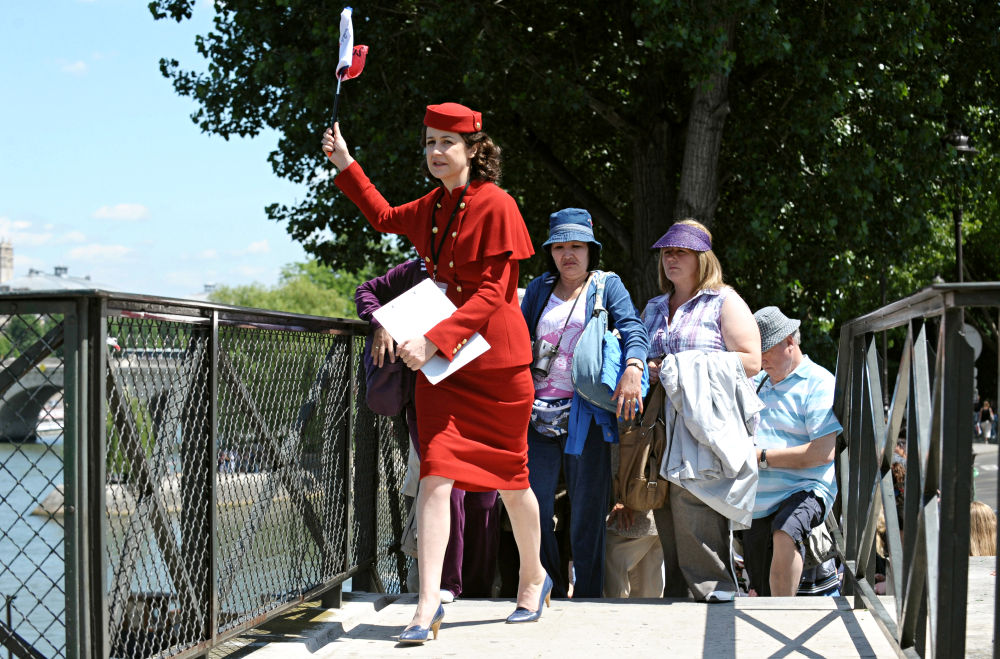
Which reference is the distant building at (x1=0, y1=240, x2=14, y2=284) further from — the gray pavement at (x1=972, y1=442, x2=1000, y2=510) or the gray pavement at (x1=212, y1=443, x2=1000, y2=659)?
the gray pavement at (x1=212, y1=443, x2=1000, y2=659)

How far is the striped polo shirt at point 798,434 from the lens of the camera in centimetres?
541

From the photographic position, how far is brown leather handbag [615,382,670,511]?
5.17 m

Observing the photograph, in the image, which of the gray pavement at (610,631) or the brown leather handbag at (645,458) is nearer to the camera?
the gray pavement at (610,631)

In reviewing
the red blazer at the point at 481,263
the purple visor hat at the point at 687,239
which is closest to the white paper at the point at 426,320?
the red blazer at the point at 481,263

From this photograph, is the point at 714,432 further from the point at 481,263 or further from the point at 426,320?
the point at 426,320

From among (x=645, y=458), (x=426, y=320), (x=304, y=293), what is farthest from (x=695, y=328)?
(x=304, y=293)

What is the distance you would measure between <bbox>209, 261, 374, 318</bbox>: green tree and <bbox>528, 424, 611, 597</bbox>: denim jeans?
75.7 m

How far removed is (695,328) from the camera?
16.9 feet

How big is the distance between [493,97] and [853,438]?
10.1m

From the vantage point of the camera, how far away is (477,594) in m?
5.29

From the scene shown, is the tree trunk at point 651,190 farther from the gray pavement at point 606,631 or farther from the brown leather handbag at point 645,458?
the gray pavement at point 606,631

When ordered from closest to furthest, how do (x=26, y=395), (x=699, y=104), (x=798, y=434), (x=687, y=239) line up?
(x=26, y=395) → (x=687, y=239) → (x=798, y=434) → (x=699, y=104)

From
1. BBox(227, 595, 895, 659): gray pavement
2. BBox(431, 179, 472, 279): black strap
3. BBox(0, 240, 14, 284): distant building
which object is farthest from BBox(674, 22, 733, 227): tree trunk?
BBox(0, 240, 14, 284): distant building

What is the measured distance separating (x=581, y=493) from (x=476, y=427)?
45.2 inches
